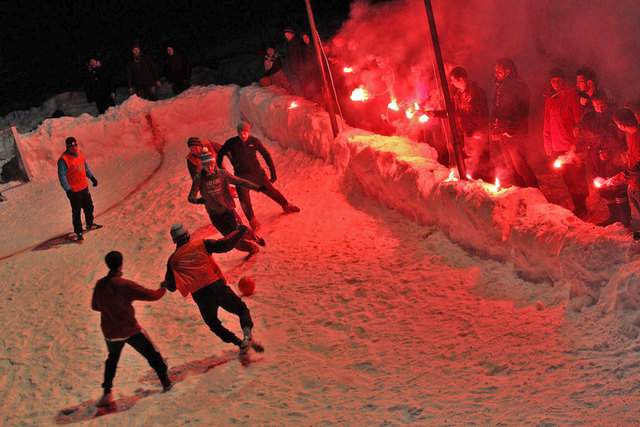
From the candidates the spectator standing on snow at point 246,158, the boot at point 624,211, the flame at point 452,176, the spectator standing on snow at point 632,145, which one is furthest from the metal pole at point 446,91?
the spectator standing on snow at point 246,158

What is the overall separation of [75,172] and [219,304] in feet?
18.5

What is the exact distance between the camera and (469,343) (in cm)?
608

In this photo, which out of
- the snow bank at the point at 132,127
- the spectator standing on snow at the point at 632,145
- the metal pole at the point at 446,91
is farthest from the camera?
the snow bank at the point at 132,127

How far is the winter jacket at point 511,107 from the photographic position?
8.20 metres

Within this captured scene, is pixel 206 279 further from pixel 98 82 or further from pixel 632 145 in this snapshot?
pixel 98 82

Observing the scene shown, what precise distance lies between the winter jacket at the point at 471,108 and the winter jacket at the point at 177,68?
9246 mm

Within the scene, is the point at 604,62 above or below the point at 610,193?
above

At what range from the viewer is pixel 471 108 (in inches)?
351

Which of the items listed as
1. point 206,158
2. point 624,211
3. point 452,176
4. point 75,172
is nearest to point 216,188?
point 206,158

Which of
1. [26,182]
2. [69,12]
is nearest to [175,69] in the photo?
[26,182]

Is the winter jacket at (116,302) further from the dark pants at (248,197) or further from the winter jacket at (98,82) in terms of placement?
the winter jacket at (98,82)

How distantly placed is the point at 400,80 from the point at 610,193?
5812mm

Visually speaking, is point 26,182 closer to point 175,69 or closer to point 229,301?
point 175,69

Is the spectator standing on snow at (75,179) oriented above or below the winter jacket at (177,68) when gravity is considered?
below
